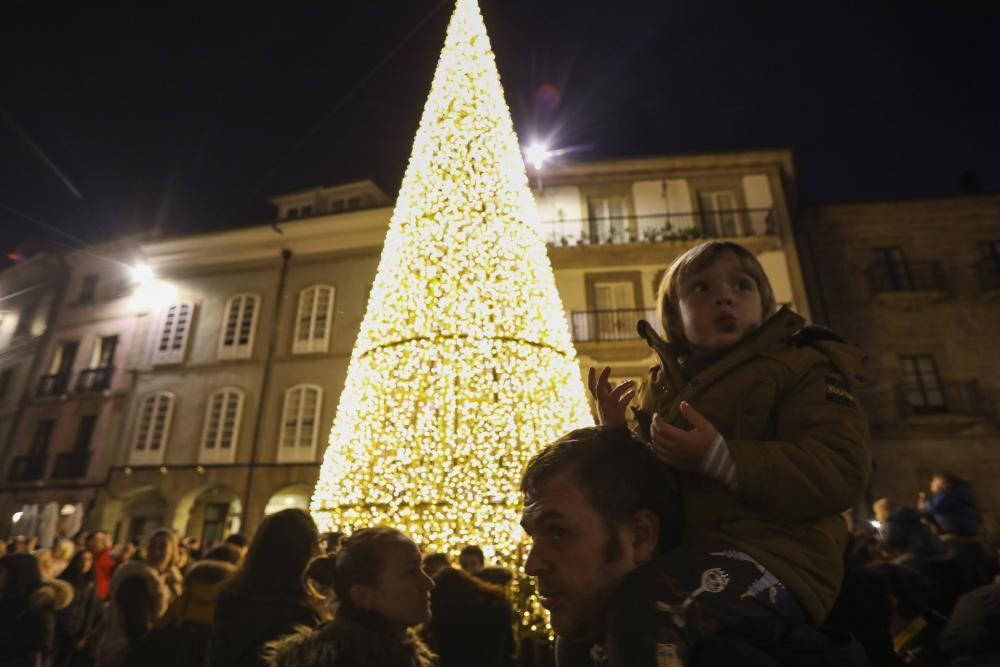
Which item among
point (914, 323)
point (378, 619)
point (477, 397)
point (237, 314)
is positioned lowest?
point (378, 619)

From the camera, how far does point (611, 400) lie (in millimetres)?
1603

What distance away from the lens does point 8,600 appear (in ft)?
12.6

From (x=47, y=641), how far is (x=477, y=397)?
4004 millimetres

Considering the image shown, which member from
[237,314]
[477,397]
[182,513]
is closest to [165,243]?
[237,314]

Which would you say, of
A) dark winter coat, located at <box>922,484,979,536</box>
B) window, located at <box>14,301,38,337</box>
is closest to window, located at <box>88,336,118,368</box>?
window, located at <box>14,301,38,337</box>

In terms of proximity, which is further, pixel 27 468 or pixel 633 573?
pixel 27 468

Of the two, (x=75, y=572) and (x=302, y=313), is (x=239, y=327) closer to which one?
(x=302, y=313)

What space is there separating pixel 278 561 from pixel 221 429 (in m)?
16.9

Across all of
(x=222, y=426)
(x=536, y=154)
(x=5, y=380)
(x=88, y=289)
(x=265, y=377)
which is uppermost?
(x=536, y=154)

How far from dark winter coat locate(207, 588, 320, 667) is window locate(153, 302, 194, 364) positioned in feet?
62.3

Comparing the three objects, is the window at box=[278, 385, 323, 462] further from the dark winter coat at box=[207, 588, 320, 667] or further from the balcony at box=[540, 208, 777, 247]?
the dark winter coat at box=[207, 588, 320, 667]

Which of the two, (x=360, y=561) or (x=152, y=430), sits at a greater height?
(x=152, y=430)

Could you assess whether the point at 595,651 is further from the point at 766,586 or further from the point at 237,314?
the point at 237,314

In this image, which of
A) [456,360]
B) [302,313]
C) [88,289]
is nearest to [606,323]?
[302,313]
